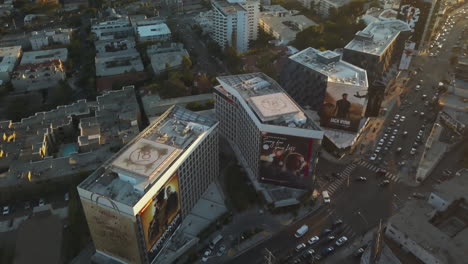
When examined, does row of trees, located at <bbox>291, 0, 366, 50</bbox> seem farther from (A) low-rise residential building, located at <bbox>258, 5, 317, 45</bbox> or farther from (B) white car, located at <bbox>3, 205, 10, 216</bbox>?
(B) white car, located at <bbox>3, 205, 10, 216</bbox>

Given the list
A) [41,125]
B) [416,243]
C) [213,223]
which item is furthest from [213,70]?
[416,243]

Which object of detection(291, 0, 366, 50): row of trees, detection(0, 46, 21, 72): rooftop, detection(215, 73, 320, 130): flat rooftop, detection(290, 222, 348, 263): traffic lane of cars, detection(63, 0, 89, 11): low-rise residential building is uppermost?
detection(215, 73, 320, 130): flat rooftop

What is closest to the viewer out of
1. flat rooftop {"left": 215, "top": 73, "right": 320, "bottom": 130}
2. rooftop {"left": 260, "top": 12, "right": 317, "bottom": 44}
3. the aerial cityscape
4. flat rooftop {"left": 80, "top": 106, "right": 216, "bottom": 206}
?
flat rooftop {"left": 80, "top": 106, "right": 216, "bottom": 206}

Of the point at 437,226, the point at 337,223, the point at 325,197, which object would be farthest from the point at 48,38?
the point at 437,226

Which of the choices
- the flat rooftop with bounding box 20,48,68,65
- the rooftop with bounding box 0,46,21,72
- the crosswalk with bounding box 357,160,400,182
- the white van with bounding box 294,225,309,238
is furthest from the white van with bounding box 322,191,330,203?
the rooftop with bounding box 0,46,21,72

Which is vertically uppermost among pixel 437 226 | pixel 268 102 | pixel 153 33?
pixel 268 102

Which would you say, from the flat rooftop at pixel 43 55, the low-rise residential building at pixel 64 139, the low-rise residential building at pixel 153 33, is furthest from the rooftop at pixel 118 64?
the low-rise residential building at pixel 64 139

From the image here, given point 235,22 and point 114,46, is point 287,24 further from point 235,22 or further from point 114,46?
point 114,46
